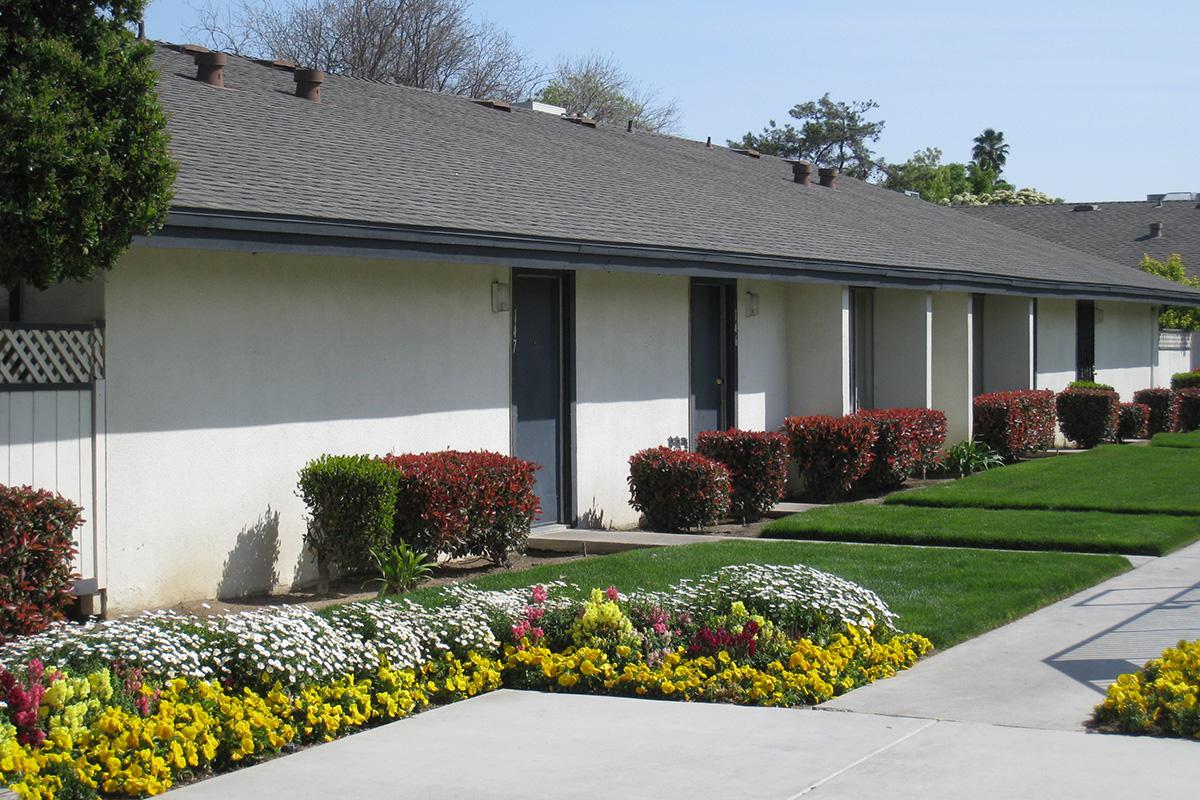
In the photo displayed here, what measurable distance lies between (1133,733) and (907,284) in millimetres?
13351

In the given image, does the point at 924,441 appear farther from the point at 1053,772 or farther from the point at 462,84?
the point at 462,84

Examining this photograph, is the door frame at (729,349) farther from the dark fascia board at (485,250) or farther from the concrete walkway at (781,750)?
the concrete walkway at (781,750)

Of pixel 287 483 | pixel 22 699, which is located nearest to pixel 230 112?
pixel 287 483

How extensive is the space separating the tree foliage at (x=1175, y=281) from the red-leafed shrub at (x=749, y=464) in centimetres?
2225

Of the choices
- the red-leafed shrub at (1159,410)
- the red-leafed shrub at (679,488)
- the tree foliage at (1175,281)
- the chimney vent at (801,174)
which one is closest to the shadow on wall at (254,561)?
the red-leafed shrub at (679,488)

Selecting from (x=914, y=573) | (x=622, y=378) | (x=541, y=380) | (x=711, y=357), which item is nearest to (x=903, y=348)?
(x=711, y=357)

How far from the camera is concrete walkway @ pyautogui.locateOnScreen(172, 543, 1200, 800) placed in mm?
6168

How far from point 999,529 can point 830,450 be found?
3.45 meters

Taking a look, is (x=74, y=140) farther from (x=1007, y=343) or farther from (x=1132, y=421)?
(x=1132, y=421)

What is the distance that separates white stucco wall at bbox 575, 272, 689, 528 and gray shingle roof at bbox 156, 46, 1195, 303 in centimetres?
75

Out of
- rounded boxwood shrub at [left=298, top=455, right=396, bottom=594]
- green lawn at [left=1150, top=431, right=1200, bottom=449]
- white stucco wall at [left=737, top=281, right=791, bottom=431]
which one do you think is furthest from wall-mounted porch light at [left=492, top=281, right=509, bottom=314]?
green lawn at [left=1150, top=431, right=1200, bottom=449]

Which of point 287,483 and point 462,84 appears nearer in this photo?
point 287,483

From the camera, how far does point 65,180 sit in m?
8.49

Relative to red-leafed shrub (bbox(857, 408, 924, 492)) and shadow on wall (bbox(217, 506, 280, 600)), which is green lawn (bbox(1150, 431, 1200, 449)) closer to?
red-leafed shrub (bbox(857, 408, 924, 492))
